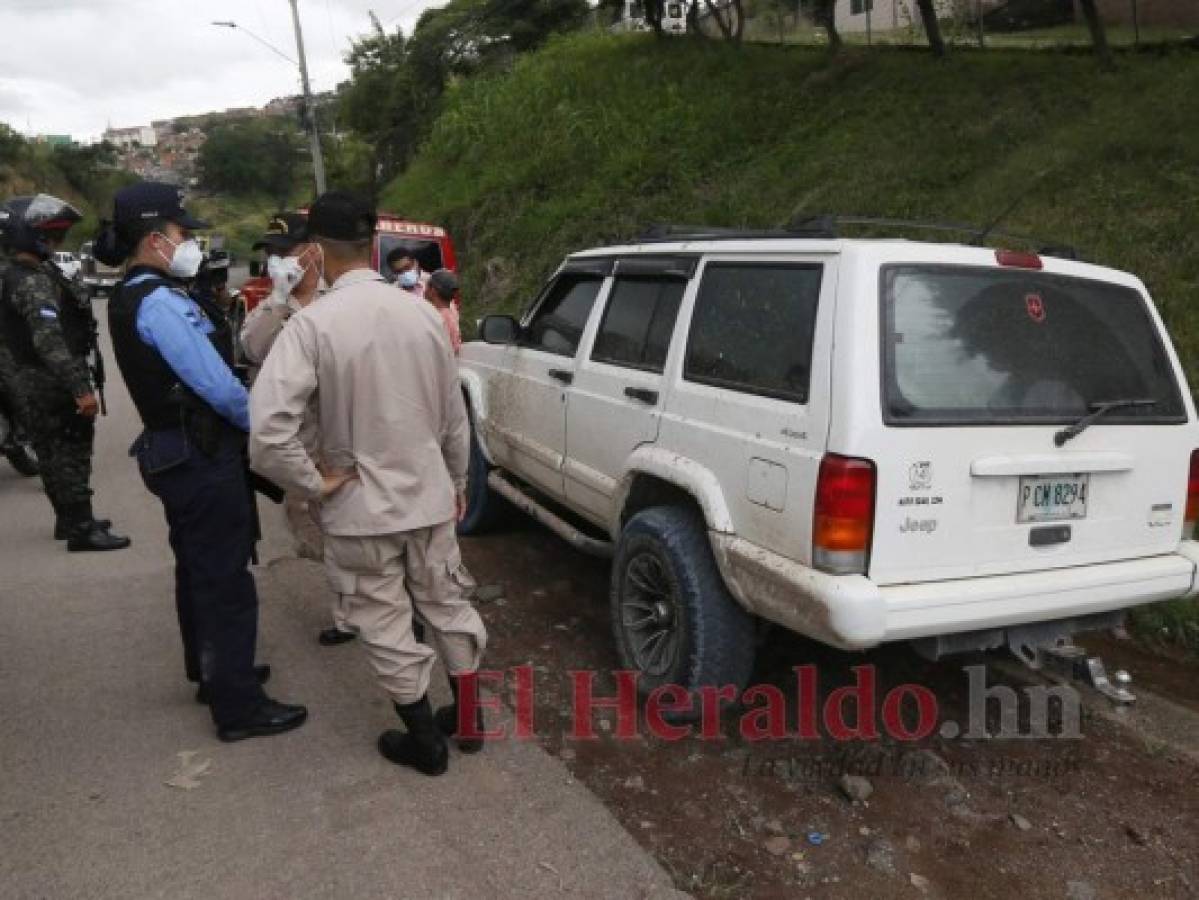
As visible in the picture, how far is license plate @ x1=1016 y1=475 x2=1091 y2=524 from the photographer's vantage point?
302 cm

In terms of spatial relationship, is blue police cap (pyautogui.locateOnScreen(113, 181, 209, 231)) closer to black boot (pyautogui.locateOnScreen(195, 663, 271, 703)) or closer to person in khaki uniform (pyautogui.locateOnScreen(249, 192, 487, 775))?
person in khaki uniform (pyautogui.locateOnScreen(249, 192, 487, 775))

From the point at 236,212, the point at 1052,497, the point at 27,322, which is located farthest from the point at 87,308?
the point at 236,212

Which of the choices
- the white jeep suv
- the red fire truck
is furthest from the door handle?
the red fire truck

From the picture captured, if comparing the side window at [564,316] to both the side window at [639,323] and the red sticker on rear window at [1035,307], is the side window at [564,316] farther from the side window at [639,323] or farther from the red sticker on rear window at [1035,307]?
the red sticker on rear window at [1035,307]

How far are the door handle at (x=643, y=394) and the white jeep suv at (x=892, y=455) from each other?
3cm

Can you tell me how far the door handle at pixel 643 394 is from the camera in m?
3.76

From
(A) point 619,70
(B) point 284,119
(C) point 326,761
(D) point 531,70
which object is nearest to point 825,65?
(A) point 619,70

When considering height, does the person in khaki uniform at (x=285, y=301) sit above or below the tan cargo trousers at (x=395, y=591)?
above

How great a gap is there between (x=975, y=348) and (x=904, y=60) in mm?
12889

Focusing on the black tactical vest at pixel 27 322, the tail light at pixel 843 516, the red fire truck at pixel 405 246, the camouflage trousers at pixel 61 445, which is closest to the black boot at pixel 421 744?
the tail light at pixel 843 516

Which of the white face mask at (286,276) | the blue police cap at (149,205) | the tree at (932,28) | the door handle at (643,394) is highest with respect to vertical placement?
the tree at (932,28)

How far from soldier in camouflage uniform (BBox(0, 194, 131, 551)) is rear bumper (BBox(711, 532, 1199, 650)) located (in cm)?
404

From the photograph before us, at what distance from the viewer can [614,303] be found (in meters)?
4.31

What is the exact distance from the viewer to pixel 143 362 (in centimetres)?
312
